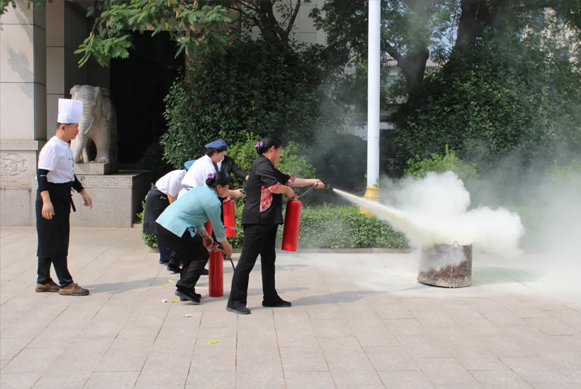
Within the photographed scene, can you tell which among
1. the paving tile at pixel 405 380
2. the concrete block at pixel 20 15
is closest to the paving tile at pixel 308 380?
the paving tile at pixel 405 380

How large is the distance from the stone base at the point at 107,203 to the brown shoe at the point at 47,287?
427 centimetres

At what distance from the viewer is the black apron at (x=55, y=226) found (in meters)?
5.98

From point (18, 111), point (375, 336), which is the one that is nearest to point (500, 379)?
point (375, 336)

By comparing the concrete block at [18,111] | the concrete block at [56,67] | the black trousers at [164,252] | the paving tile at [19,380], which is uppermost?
the concrete block at [56,67]

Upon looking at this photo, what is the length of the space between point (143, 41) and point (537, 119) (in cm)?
923

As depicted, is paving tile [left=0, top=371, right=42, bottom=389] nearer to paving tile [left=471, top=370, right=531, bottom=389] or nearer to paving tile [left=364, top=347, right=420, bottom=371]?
paving tile [left=364, top=347, right=420, bottom=371]

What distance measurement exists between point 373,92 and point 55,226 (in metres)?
4.92

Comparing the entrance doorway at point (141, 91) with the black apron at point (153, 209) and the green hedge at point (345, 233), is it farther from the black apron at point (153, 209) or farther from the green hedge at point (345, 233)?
the black apron at point (153, 209)

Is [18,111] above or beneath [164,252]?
above

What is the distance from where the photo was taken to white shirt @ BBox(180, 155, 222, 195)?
6547mm

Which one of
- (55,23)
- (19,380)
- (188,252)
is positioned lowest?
(19,380)

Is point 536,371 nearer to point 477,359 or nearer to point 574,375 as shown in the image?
point 574,375

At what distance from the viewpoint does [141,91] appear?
46.8 ft

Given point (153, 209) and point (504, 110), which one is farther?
point (504, 110)
